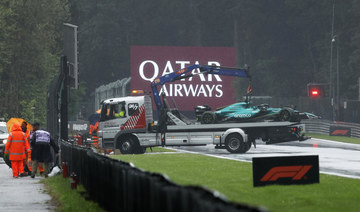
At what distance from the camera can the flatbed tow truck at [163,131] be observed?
126ft

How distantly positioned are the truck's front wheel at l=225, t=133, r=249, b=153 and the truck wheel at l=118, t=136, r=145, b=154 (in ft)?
12.7

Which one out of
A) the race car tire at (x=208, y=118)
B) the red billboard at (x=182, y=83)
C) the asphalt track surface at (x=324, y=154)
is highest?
the red billboard at (x=182, y=83)

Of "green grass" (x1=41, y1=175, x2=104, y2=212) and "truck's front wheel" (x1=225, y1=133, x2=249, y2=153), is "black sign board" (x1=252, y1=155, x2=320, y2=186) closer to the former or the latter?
"green grass" (x1=41, y1=175, x2=104, y2=212)

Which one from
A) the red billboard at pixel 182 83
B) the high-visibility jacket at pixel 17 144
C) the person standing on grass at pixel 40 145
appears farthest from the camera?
the red billboard at pixel 182 83

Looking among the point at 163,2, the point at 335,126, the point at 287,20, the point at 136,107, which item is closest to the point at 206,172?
the point at 136,107

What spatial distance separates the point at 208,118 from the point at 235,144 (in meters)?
2.18

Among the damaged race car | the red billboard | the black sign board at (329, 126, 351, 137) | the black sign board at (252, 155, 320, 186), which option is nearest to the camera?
the black sign board at (252, 155, 320, 186)

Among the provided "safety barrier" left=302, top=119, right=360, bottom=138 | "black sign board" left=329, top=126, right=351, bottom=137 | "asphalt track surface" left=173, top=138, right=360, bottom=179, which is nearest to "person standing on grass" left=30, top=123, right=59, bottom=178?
"asphalt track surface" left=173, top=138, right=360, bottom=179

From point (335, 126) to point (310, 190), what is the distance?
40.8m

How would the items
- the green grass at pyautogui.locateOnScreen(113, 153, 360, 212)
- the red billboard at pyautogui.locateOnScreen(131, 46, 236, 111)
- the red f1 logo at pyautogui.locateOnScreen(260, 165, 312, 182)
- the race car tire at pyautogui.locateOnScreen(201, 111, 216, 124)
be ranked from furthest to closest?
the red billboard at pyautogui.locateOnScreen(131, 46, 236, 111) < the race car tire at pyautogui.locateOnScreen(201, 111, 216, 124) < the red f1 logo at pyautogui.locateOnScreen(260, 165, 312, 182) < the green grass at pyautogui.locateOnScreen(113, 153, 360, 212)

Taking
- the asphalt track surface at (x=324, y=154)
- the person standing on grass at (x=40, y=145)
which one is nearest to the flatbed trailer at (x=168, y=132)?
the asphalt track surface at (x=324, y=154)

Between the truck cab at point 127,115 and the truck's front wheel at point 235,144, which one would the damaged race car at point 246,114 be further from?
the truck cab at point 127,115

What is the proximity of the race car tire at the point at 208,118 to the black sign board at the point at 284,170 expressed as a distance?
61.2 feet

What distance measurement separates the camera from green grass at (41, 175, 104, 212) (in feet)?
50.9
